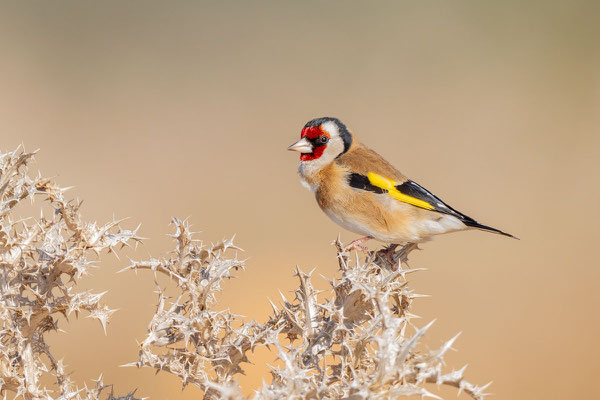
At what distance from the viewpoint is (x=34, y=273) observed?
4.79 ft

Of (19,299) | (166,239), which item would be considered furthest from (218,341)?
(166,239)

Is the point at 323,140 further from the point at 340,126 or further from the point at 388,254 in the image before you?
the point at 388,254

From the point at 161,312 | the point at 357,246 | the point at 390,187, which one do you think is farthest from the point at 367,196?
the point at 161,312

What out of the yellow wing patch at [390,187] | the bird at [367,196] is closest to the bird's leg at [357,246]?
the bird at [367,196]

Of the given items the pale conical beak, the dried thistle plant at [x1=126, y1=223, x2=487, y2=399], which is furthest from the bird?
the dried thistle plant at [x1=126, y1=223, x2=487, y2=399]

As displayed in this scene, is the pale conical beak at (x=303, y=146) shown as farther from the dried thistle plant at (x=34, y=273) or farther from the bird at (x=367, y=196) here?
the dried thistle plant at (x=34, y=273)

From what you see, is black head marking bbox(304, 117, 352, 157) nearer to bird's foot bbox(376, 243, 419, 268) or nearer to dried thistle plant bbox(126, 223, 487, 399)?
bird's foot bbox(376, 243, 419, 268)

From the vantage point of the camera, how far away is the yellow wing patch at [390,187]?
251 centimetres

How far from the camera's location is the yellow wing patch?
251 cm

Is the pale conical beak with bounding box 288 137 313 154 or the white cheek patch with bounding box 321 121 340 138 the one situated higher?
the white cheek patch with bounding box 321 121 340 138

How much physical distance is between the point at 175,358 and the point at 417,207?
135 cm

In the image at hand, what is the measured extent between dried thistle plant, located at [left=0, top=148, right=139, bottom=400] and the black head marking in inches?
43.7

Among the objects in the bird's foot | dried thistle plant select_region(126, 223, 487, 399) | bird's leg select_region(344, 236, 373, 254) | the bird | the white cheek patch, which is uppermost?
the white cheek patch

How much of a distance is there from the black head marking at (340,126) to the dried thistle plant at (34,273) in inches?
43.7
